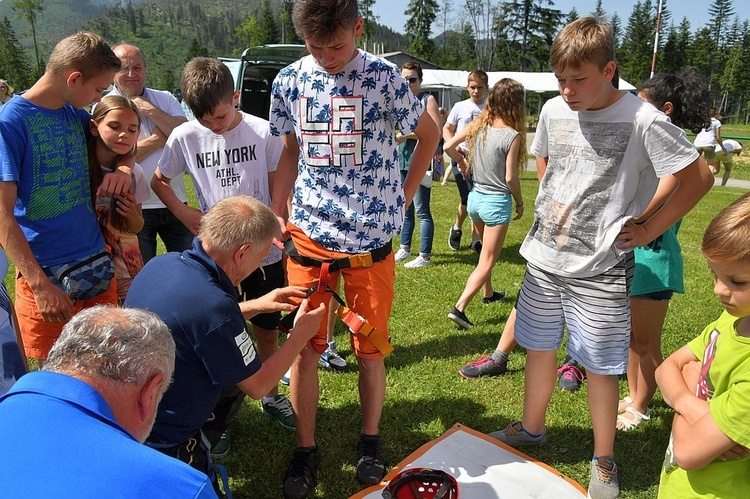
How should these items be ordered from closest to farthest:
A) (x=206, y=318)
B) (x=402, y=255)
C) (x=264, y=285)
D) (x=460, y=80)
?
(x=206, y=318) < (x=264, y=285) < (x=402, y=255) < (x=460, y=80)

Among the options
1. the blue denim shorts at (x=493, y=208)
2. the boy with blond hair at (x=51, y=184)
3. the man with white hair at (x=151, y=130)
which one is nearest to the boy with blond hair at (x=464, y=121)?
the blue denim shorts at (x=493, y=208)

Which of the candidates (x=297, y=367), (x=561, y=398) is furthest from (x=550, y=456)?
(x=297, y=367)

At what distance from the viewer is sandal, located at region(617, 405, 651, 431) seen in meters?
3.16

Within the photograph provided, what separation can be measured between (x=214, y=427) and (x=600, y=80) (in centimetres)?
220

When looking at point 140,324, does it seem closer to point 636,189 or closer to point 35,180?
point 35,180

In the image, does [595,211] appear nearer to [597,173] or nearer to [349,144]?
[597,173]

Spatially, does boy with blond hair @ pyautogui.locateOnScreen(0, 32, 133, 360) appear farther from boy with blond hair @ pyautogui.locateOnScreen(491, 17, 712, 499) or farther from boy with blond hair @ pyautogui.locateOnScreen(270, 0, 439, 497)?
boy with blond hair @ pyautogui.locateOnScreen(491, 17, 712, 499)

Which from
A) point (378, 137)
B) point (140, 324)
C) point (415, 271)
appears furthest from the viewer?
point (415, 271)

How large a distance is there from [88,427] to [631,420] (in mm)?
3063

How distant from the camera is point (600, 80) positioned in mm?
2307

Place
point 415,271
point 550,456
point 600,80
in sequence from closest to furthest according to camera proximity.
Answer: point 600,80 → point 550,456 → point 415,271

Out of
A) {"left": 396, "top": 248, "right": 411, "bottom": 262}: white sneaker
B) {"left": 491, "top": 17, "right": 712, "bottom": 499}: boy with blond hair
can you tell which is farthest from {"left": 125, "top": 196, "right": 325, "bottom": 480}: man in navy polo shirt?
{"left": 396, "top": 248, "right": 411, "bottom": 262}: white sneaker

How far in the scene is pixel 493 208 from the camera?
4.79 meters

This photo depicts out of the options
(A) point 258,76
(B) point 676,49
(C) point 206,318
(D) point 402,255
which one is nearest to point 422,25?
(B) point 676,49
